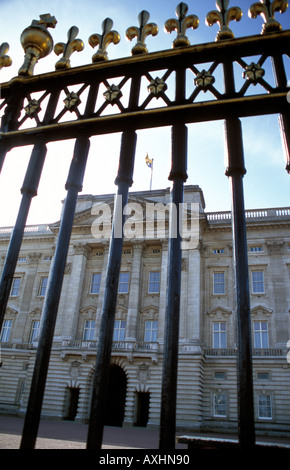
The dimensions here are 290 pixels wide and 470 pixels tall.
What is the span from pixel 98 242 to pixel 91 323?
760 centimetres

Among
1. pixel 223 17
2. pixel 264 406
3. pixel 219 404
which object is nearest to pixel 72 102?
pixel 223 17

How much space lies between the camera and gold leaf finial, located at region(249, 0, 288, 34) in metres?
3.88

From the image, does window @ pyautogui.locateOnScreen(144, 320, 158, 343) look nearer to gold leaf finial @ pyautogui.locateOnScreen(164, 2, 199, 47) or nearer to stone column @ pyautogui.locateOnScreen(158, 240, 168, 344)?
stone column @ pyautogui.locateOnScreen(158, 240, 168, 344)

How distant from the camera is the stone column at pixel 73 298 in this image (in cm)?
3153

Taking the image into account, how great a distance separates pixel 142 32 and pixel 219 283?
1165 inches

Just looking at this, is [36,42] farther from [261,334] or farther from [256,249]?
[256,249]

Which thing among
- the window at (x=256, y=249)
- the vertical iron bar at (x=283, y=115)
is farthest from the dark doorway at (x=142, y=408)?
the vertical iron bar at (x=283, y=115)

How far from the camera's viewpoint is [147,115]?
399cm

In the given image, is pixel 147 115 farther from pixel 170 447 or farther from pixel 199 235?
pixel 199 235

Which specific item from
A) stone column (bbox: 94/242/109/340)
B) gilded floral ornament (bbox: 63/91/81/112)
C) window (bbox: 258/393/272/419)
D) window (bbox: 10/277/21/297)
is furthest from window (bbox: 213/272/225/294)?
gilded floral ornament (bbox: 63/91/81/112)

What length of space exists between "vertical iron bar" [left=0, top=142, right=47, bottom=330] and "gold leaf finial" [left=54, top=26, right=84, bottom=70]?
1.14 m

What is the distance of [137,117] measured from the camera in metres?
4.05

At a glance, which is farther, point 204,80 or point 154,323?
point 154,323
